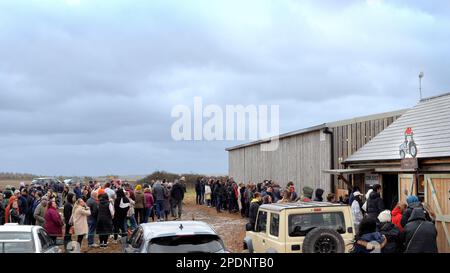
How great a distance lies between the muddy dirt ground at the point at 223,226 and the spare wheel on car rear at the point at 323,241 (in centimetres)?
610

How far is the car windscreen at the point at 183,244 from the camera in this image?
7.98 meters

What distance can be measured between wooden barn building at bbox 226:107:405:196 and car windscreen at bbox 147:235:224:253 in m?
13.5

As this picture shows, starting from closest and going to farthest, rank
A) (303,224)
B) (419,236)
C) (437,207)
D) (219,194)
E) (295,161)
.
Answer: (419,236) → (303,224) → (437,207) → (295,161) → (219,194)

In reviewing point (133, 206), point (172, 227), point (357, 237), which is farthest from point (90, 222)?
point (357, 237)

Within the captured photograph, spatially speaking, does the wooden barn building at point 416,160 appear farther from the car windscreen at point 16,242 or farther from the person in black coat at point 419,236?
the car windscreen at point 16,242

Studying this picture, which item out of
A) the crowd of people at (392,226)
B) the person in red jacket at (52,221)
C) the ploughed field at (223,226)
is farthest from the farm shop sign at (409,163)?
the person in red jacket at (52,221)

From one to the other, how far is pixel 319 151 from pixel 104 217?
1199 centimetres

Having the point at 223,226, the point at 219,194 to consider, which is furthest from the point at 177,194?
the point at 219,194

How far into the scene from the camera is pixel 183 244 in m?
8.02

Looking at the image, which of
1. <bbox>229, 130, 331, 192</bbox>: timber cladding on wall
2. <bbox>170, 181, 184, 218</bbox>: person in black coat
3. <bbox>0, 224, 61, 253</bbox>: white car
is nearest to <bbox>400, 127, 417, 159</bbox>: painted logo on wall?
<bbox>229, 130, 331, 192</bbox>: timber cladding on wall

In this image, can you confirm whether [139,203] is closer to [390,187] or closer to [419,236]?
[390,187]

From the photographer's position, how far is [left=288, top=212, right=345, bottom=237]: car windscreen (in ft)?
30.7
